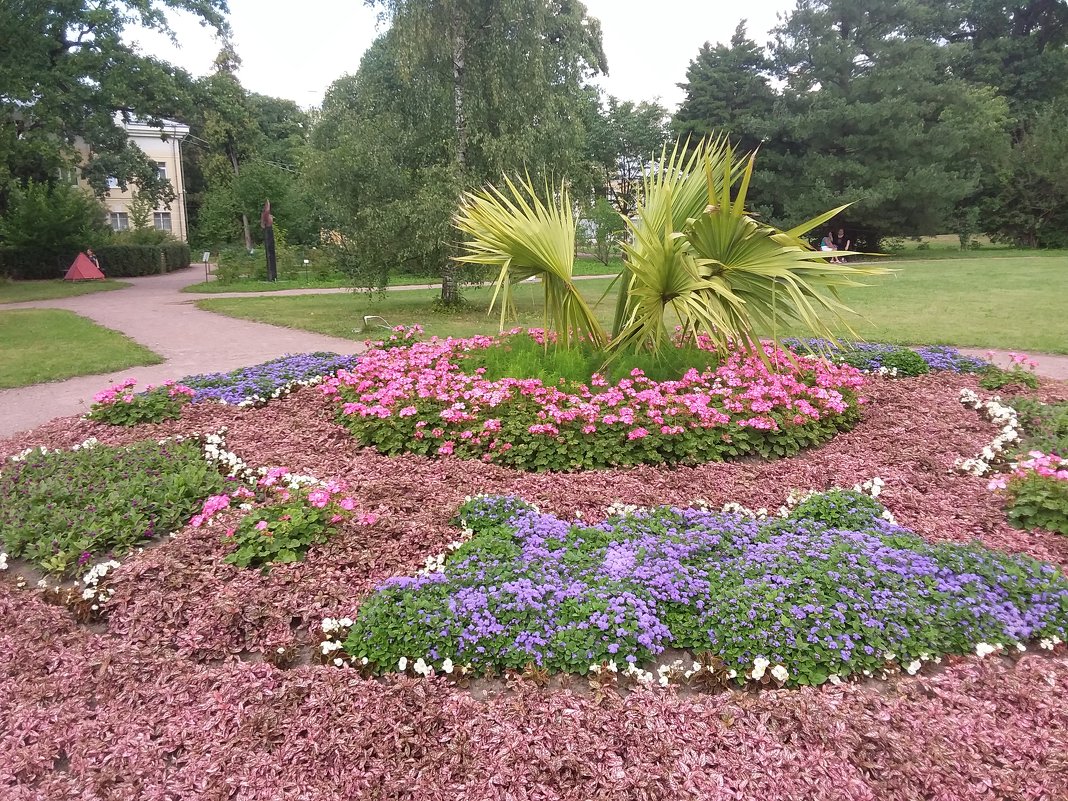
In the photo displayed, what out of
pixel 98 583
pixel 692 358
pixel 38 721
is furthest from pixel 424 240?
pixel 38 721

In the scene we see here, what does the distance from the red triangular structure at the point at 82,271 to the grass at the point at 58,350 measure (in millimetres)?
12195

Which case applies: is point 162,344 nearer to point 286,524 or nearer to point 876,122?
point 286,524

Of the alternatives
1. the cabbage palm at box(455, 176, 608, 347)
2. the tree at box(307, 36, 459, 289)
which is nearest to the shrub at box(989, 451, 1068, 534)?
the cabbage palm at box(455, 176, 608, 347)

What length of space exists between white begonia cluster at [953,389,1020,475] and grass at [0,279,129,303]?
22.0 meters

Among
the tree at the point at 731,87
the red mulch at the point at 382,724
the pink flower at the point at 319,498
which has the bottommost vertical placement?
the red mulch at the point at 382,724

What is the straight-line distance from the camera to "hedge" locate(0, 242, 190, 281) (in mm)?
24188

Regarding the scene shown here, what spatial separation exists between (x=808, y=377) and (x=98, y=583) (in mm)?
5103

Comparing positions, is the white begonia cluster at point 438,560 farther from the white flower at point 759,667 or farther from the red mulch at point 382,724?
the white flower at point 759,667

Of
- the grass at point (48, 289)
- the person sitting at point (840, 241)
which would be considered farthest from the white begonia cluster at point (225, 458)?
the person sitting at point (840, 241)

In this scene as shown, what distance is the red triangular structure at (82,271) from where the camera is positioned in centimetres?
2452

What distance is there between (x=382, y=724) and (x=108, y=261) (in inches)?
1264

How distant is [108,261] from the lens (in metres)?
28.3

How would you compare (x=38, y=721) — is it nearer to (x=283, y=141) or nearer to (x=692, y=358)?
(x=692, y=358)

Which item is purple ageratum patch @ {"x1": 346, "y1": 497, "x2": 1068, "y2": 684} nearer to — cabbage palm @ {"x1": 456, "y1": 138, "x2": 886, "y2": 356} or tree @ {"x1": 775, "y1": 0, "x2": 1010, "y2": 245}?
cabbage palm @ {"x1": 456, "y1": 138, "x2": 886, "y2": 356}
